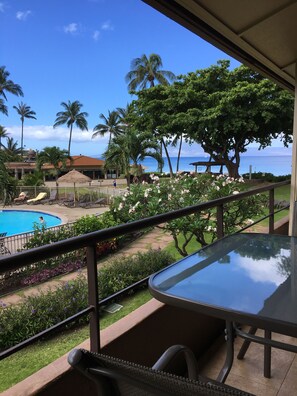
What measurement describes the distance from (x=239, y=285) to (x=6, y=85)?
1991 inches

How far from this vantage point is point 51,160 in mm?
30859

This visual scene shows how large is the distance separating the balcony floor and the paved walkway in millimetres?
4416

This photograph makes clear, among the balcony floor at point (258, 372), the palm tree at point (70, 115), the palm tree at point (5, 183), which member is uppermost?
the palm tree at point (70, 115)

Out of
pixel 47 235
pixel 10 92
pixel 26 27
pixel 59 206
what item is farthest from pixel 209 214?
pixel 26 27

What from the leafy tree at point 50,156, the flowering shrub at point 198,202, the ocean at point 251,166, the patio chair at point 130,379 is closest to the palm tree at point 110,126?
the ocean at point 251,166

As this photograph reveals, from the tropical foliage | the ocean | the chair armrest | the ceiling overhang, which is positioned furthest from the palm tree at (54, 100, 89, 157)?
the chair armrest

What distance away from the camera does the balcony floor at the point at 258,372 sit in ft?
5.93

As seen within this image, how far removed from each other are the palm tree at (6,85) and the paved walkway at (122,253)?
42.5m

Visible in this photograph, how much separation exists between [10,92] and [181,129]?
34993mm

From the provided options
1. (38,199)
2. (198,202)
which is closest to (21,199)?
(38,199)

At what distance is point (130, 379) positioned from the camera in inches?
21.9

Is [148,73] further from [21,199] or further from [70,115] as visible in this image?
[70,115]

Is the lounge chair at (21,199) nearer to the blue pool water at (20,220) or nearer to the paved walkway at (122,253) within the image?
the blue pool water at (20,220)

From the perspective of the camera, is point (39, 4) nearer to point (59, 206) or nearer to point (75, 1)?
point (75, 1)
